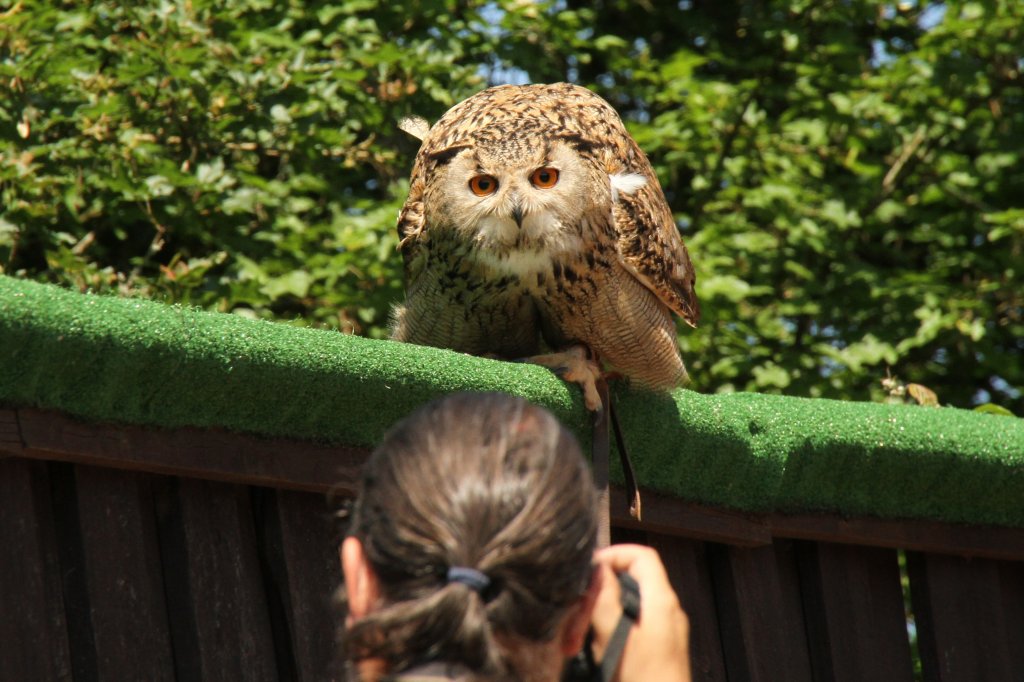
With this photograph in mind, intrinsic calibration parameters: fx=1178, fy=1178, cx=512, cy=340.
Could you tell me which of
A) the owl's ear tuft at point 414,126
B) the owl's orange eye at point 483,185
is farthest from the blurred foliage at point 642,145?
the owl's orange eye at point 483,185

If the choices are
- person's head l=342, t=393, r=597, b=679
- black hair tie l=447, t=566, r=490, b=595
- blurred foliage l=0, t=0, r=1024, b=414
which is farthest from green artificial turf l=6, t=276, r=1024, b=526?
blurred foliage l=0, t=0, r=1024, b=414

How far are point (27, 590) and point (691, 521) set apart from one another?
57.5 inches

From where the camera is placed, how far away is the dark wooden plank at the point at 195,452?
175cm

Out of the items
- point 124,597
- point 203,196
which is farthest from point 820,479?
point 203,196

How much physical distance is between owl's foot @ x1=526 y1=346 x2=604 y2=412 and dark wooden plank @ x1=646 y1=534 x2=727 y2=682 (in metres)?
0.39

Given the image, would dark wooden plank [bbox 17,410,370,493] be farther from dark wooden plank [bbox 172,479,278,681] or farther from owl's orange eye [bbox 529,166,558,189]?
owl's orange eye [bbox 529,166,558,189]

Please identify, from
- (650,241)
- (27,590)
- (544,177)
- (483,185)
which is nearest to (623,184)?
(650,241)

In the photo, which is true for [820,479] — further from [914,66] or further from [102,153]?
[914,66]

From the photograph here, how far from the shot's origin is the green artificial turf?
170 cm

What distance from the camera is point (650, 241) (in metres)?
3.07

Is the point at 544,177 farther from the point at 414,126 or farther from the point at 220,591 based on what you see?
the point at 220,591

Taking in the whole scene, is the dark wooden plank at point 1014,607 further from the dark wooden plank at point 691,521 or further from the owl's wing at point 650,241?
the owl's wing at point 650,241

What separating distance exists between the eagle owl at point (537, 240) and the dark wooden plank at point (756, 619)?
466mm

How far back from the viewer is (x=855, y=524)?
9.41 feet
